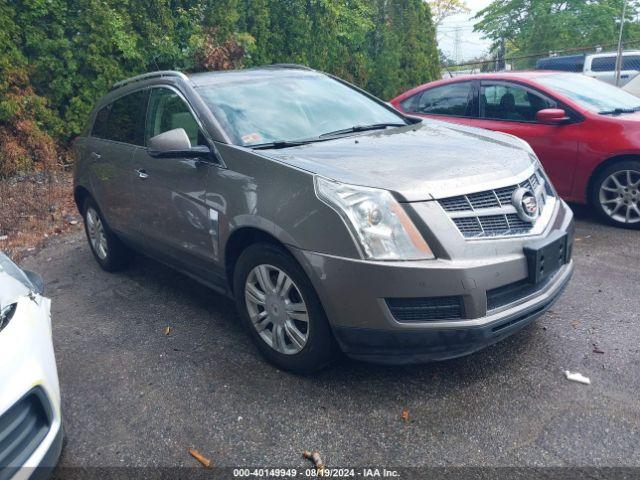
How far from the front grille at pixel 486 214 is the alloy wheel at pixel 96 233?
3.51m

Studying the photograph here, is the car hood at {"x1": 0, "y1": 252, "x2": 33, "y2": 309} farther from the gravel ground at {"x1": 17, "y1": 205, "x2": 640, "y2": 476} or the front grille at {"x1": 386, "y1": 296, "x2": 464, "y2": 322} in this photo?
the front grille at {"x1": 386, "y1": 296, "x2": 464, "y2": 322}

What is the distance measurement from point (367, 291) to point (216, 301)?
207 cm

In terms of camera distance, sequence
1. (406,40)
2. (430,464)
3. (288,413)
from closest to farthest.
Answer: (430,464)
(288,413)
(406,40)

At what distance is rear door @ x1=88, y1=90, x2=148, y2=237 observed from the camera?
4484mm

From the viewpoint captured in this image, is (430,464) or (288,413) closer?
(430,464)

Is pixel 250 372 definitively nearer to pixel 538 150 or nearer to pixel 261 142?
pixel 261 142

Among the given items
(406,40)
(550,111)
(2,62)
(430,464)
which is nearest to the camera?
(430,464)

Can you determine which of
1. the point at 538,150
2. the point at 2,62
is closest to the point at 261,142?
the point at 538,150

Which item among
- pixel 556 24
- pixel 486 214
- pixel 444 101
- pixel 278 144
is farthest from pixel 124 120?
pixel 556 24

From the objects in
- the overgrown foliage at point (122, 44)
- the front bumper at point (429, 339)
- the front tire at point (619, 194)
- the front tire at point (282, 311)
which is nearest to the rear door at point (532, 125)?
the front tire at point (619, 194)

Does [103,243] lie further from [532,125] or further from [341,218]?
[532,125]

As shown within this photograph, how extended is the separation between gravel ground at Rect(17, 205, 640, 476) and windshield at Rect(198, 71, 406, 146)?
1361mm

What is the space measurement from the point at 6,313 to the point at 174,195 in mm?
1707

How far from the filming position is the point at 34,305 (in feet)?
8.32
